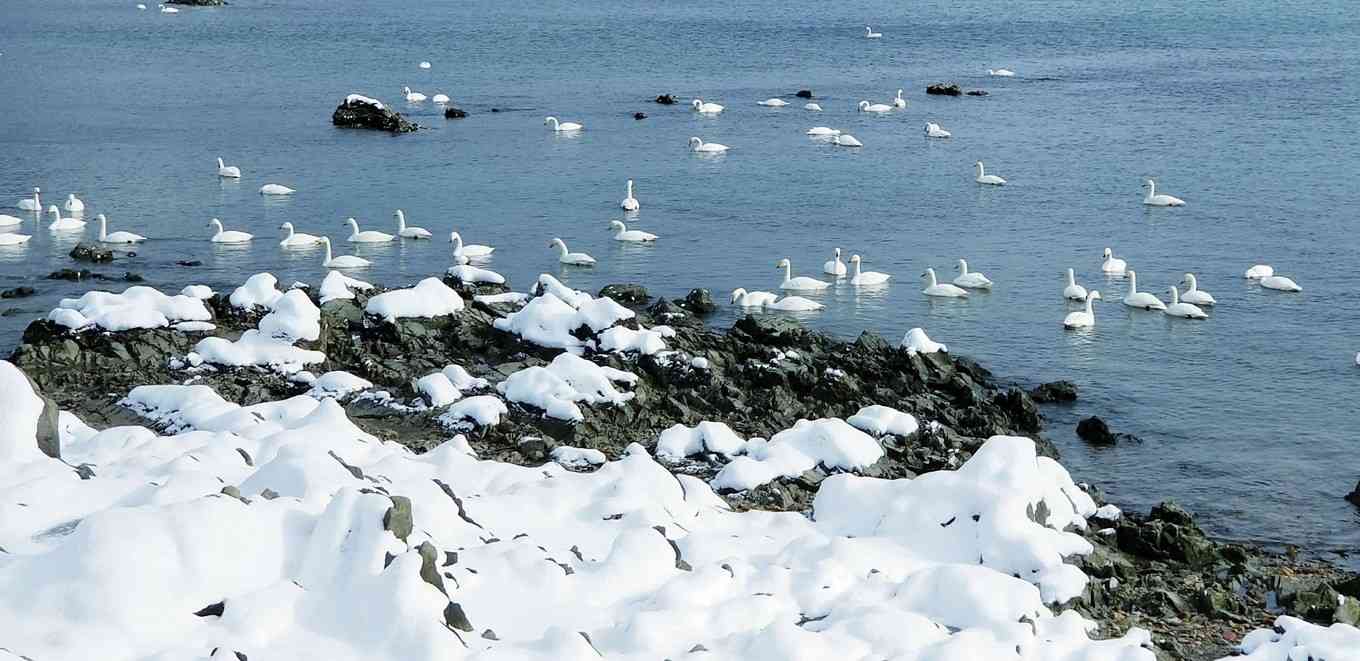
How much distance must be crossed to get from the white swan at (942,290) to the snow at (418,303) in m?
12.8

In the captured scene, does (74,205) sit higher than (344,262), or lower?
higher

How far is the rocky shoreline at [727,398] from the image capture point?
19.2 metres

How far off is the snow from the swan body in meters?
21.1

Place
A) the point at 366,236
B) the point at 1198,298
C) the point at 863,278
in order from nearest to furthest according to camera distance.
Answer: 1. the point at 1198,298
2. the point at 863,278
3. the point at 366,236

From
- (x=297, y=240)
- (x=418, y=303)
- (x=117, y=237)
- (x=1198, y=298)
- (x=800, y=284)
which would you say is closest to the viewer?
(x=418, y=303)

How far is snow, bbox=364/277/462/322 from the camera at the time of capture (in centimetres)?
2975

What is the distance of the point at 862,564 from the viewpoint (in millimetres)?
16781

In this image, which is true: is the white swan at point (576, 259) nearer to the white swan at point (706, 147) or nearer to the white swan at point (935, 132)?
the white swan at point (706, 147)

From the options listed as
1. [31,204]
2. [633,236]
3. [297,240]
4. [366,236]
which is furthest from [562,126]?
[297,240]

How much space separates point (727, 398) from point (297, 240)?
20.4 metres

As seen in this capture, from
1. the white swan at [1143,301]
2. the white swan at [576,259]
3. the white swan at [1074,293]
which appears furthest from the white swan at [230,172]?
the white swan at [1143,301]

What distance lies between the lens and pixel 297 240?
42.8m

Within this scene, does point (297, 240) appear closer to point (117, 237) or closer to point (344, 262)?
point (344, 262)

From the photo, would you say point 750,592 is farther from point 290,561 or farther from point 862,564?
point 290,561
